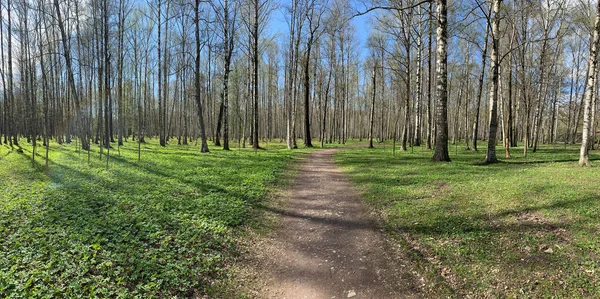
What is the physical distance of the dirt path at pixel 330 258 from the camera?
3607 mm

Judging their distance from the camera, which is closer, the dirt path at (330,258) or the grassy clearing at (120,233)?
the grassy clearing at (120,233)

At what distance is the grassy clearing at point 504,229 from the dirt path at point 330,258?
1.58 ft

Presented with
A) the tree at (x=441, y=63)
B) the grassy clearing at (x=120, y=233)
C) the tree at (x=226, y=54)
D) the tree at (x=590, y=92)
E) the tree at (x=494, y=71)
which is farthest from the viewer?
the tree at (x=226, y=54)

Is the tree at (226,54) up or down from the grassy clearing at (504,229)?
up

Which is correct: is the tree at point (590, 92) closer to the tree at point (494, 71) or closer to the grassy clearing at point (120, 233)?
the tree at point (494, 71)

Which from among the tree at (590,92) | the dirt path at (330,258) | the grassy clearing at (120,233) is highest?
the tree at (590,92)

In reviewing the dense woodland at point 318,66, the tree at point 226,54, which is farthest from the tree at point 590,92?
the tree at point 226,54

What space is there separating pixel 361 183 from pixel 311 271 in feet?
17.3

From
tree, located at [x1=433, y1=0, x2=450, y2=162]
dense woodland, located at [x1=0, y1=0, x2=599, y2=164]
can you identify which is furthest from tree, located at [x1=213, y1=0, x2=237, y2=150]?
tree, located at [x1=433, y1=0, x2=450, y2=162]

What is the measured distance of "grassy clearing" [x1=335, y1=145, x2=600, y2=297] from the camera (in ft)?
11.2

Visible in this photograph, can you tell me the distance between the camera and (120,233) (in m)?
4.64

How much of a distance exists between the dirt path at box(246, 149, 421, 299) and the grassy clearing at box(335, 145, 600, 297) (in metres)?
0.48

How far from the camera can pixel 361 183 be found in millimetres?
8953

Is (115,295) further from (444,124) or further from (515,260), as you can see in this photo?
(444,124)
